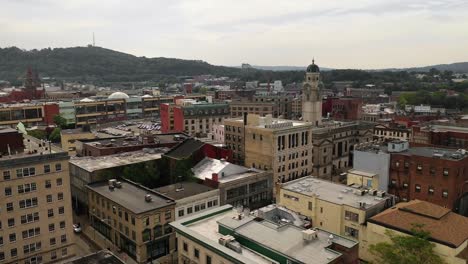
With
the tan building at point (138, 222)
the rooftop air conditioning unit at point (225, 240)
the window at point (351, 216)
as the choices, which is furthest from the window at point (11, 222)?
the window at point (351, 216)

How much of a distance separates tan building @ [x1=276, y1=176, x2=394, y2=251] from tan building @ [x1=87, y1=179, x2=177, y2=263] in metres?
18.7

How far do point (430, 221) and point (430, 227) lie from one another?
51.5 inches

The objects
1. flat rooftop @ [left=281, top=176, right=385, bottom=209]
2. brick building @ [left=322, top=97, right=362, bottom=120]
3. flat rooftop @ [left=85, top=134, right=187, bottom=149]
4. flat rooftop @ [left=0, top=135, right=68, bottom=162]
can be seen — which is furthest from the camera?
brick building @ [left=322, top=97, right=362, bottom=120]

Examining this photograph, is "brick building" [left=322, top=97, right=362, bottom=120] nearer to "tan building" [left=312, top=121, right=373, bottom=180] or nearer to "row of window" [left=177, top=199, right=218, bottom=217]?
"tan building" [left=312, top=121, right=373, bottom=180]

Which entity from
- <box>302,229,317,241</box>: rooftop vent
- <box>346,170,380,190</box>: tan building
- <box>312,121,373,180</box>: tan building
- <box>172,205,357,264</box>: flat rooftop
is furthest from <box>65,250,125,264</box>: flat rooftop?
<box>312,121,373,180</box>: tan building

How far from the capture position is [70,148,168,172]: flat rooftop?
74.6 meters

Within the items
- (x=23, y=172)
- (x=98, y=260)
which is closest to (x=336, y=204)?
(x=98, y=260)

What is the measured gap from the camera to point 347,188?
6066 cm

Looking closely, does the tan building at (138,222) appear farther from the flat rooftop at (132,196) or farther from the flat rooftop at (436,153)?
the flat rooftop at (436,153)

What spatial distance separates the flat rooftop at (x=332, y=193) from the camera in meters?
54.3

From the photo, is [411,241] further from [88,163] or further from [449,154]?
[88,163]

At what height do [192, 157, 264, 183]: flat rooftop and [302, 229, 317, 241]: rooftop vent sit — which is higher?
[302, 229, 317, 241]: rooftop vent

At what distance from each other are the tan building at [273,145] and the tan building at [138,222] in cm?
3304

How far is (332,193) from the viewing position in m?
58.6
